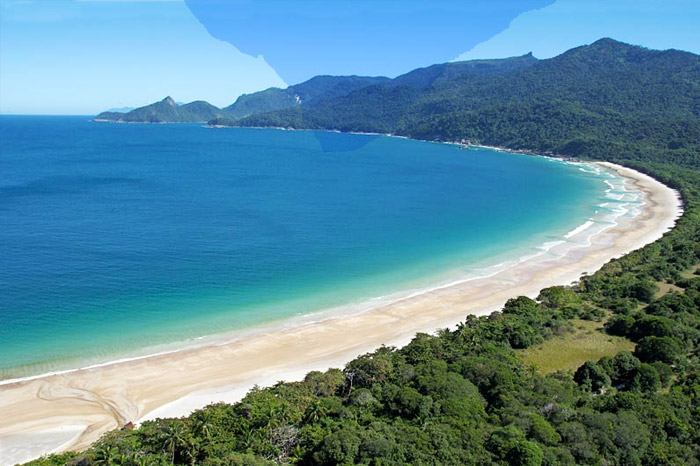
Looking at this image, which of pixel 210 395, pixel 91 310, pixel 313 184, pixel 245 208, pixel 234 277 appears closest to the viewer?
pixel 210 395

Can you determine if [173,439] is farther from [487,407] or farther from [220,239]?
[220,239]

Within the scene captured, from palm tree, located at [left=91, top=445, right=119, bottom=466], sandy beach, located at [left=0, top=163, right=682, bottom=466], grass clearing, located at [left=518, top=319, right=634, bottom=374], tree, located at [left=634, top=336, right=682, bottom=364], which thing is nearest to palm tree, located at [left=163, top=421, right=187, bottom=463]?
palm tree, located at [left=91, top=445, right=119, bottom=466]

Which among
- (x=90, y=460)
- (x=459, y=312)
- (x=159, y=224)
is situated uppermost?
(x=159, y=224)

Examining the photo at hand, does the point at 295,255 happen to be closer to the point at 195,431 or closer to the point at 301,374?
the point at 301,374

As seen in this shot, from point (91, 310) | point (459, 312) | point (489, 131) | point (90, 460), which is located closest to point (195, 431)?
point (90, 460)

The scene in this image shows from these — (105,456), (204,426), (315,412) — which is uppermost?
(105,456)

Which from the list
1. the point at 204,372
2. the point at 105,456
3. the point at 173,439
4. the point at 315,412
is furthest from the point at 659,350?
the point at 105,456
